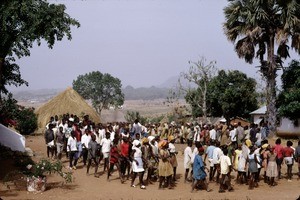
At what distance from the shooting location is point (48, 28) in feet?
57.5

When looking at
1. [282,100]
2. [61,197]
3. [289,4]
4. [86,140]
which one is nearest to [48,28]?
[86,140]

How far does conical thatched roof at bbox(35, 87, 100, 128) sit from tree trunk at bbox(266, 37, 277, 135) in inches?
522

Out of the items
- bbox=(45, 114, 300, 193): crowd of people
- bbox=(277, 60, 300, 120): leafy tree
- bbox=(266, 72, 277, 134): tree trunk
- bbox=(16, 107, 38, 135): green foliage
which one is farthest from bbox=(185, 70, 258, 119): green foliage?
bbox=(45, 114, 300, 193): crowd of people

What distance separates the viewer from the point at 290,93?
25.8m

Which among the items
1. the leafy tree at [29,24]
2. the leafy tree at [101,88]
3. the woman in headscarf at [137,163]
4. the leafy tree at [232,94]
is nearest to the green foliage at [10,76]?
the leafy tree at [29,24]

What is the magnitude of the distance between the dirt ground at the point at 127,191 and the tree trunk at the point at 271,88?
39.2 ft

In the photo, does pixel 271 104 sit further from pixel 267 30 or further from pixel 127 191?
pixel 127 191

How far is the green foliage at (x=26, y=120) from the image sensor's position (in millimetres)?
28641

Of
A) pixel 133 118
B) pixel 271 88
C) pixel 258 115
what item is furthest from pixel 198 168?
pixel 133 118

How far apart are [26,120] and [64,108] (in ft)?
10.3

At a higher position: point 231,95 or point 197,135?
point 231,95

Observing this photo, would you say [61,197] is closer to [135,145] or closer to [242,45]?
[135,145]

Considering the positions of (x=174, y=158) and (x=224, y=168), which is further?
(x=174, y=158)

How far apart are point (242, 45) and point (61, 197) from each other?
16683 millimetres
